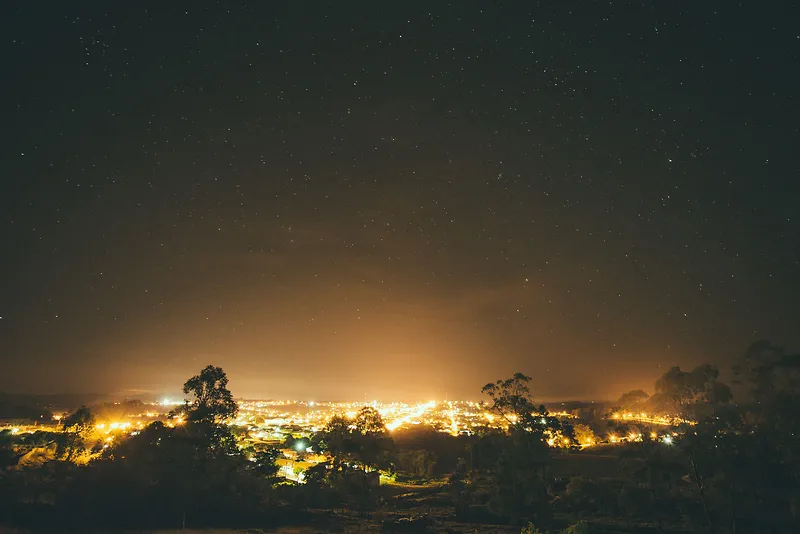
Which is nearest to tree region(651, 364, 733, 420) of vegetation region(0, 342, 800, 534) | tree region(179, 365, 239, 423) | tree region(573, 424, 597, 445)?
vegetation region(0, 342, 800, 534)

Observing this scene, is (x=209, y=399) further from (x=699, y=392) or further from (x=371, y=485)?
(x=699, y=392)

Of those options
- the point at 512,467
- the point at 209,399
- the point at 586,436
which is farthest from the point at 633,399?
the point at 209,399

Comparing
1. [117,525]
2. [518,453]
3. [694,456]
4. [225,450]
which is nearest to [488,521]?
[518,453]

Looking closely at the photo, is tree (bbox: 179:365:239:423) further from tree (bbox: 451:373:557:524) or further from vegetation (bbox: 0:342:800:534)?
tree (bbox: 451:373:557:524)

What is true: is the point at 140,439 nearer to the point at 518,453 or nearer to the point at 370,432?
the point at 370,432

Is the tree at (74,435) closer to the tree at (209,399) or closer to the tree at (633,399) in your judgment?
the tree at (209,399)

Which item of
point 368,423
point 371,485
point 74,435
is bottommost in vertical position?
point 371,485

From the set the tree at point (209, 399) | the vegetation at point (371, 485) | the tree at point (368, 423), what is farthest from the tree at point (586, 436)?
the tree at point (209, 399)

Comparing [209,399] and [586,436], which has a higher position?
[209,399]
